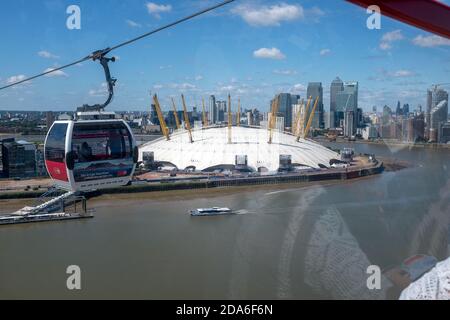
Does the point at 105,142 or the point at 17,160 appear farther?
the point at 17,160

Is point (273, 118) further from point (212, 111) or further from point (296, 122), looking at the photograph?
point (212, 111)

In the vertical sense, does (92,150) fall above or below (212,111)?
below

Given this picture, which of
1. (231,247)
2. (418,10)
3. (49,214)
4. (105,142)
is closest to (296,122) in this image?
(49,214)

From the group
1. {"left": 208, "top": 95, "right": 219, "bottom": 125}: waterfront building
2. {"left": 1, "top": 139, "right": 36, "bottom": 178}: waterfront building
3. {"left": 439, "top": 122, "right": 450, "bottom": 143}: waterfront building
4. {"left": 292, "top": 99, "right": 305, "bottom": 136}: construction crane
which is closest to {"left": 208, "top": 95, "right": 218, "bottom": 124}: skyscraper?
{"left": 208, "top": 95, "right": 219, "bottom": 125}: waterfront building

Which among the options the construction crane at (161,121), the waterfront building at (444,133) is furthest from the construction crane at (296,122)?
the waterfront building at (444,133)

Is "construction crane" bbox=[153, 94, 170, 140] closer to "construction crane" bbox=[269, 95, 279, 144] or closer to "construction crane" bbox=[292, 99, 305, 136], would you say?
"construction crane" bbox=[269, 95, 279, 144]

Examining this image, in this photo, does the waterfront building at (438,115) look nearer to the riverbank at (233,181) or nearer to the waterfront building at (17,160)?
the riverbank at (233,181)
